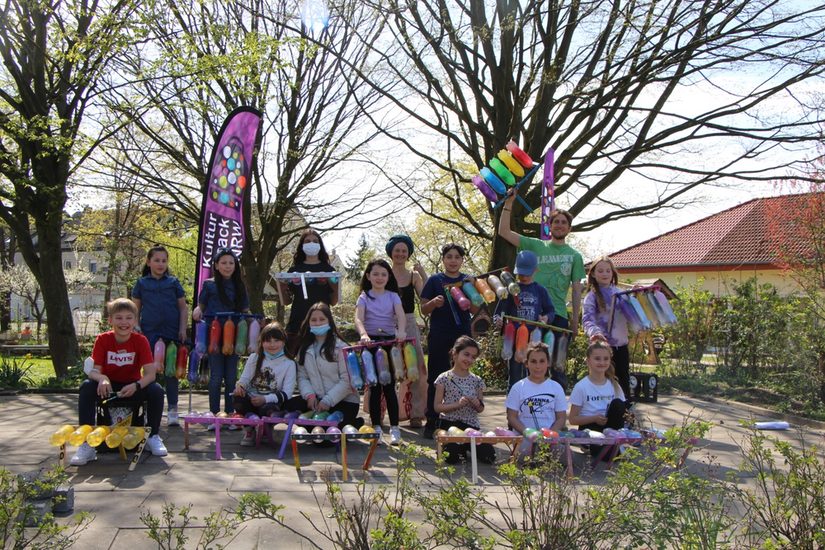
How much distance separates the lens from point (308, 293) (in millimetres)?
5820

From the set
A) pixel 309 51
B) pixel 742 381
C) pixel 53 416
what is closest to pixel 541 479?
pixel 53 416

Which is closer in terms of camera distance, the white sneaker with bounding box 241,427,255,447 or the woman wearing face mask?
the white sneaker with bounding box 241,427,255,447

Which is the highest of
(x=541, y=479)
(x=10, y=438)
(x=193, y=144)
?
(x=193, y=144)

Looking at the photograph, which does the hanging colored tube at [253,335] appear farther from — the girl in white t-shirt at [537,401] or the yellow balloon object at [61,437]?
the girl in white t-shirt at [537,401]

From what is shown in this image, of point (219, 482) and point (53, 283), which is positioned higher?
point (53, 283)

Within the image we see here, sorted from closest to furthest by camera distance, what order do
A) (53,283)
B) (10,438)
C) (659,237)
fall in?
1. (10,438)
2. (53,283)
3. (659,237)

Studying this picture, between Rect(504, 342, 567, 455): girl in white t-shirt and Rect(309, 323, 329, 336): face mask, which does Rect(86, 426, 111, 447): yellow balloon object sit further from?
Rect(504, 342, 567, 455): girl in white t-shirt

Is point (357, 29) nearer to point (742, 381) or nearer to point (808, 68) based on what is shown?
point (808, 68)

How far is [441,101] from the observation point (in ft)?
37.3

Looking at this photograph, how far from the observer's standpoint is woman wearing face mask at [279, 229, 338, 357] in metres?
5.82

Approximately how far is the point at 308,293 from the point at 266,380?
863mm

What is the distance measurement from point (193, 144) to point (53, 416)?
8.10 metres

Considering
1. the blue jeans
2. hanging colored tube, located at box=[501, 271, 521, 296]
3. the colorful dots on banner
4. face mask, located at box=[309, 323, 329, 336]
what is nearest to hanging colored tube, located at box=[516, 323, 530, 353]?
hanging colored tube, located at box=[501, 271, 521, 296]

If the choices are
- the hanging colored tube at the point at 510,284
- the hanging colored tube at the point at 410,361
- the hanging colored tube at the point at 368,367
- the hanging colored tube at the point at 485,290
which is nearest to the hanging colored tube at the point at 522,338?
the hanging colored tube at the point at 510,284
